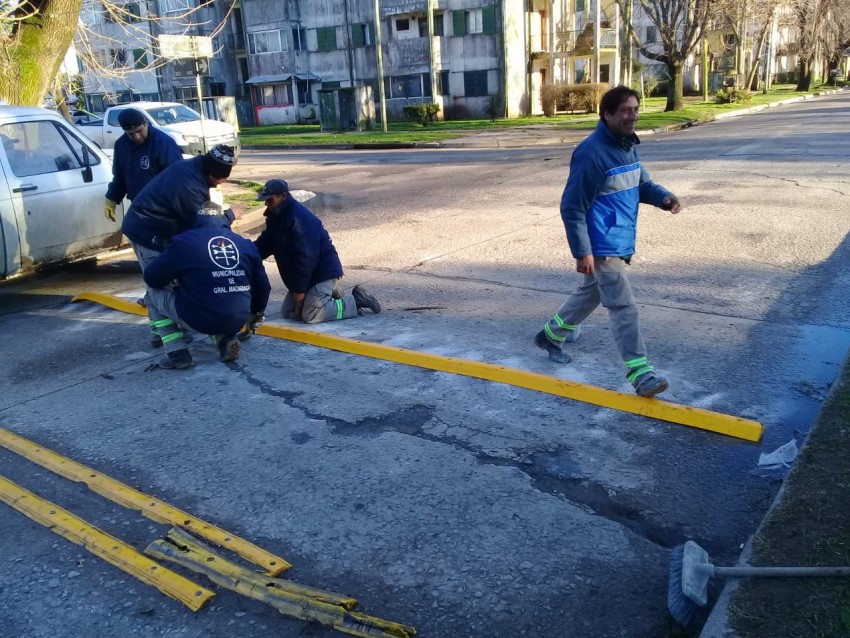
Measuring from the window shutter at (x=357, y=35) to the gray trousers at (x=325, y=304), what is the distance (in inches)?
1582

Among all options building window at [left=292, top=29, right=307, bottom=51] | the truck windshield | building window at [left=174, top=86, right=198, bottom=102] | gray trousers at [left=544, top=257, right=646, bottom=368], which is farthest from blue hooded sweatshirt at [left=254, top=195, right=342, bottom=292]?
building window at [left=174, top=86, right=198, bottom=102]

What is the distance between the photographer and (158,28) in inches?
1946

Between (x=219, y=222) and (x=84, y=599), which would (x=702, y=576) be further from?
(x=219, y=222)

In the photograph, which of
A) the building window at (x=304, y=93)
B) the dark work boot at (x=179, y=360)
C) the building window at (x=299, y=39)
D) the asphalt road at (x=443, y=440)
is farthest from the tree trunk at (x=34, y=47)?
the building window at (x=299, y=39)

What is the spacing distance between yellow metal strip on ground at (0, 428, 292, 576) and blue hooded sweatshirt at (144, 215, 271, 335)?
1.39 metres

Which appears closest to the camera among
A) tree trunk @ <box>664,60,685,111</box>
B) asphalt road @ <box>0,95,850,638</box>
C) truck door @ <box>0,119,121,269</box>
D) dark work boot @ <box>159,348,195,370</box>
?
asphalt road @ <box>0,95,850,638</box>

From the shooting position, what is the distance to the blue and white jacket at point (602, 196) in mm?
4633

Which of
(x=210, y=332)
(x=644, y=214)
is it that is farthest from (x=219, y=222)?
(x=644, y=214)

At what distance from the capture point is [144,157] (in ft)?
22.7

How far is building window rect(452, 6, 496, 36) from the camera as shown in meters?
39.4

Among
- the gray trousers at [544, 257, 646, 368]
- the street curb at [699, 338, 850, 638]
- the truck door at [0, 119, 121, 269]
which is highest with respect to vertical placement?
the truck door at [0, 119, 121, 269]

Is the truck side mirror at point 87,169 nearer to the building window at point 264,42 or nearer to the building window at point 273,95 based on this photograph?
the building window at point 273,95

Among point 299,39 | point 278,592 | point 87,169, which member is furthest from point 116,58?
point 299,39

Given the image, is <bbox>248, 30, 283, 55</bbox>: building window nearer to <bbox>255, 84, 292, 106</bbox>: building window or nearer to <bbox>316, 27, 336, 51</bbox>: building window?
<bbox>255, 84, 292, 106</bbox>: building window
